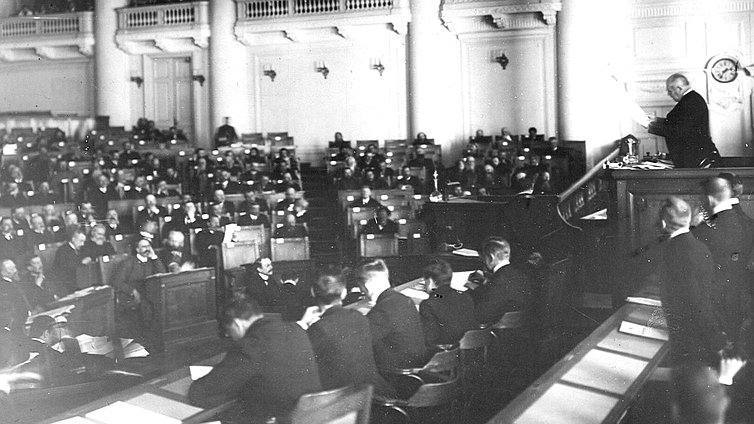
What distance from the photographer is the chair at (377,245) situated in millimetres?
9242

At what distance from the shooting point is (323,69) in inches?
722

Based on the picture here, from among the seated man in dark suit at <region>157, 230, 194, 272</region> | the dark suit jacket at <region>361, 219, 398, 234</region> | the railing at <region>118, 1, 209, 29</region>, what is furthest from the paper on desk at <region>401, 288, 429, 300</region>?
the railing at <region>118, 1, 209, 29</region>

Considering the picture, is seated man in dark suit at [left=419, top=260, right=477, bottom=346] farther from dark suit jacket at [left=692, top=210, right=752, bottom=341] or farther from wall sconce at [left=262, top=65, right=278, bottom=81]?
wall sconce at [left=262, top=65, right=278, bottom=81]

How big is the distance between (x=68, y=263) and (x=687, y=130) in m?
6.56

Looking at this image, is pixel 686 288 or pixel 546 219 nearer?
pixel 686 288

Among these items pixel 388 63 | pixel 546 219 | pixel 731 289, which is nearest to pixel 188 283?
pixel 546 219

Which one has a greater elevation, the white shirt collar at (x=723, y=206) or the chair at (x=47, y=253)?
the white shirt collar at (x=723, y=206)

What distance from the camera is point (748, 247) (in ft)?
16.7

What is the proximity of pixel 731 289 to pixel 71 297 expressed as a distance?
5.22 m

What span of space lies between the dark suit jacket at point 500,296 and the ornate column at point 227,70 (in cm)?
1410

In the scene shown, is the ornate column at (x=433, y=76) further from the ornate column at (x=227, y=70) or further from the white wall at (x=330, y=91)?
the ornate column at (x=227, y=70)

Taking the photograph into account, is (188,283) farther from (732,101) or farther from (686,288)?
(732,101)

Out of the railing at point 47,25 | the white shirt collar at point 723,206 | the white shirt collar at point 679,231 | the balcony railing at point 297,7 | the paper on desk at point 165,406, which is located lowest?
the paper on desk at point 165,406

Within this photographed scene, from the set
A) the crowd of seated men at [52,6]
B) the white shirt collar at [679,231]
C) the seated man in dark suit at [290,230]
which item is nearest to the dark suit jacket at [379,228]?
the seated man in dark suit at [290,230]
